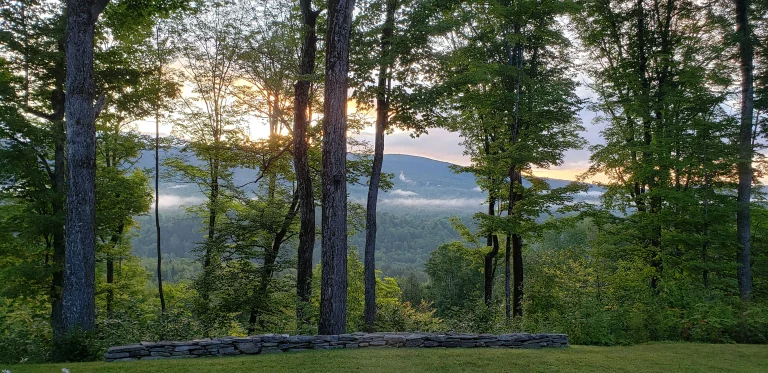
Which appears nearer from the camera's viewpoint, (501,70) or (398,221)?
(501,70)

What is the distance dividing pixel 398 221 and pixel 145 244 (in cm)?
5689

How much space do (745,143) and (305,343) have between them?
12.6 m

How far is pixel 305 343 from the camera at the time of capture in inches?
260

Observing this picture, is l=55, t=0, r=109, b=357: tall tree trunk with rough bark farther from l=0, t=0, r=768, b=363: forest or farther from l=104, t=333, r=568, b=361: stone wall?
l=104, t=333, r=568, b=361: stone wall

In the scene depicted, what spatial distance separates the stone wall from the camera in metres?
6.07

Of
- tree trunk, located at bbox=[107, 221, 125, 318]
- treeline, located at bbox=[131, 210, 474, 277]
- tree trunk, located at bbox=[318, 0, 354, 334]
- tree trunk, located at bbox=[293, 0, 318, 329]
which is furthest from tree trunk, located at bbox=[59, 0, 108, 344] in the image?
treeline, located at bbox=[131, 210, 474, 277]

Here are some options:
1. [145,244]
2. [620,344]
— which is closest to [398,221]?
Answer: [145,244]

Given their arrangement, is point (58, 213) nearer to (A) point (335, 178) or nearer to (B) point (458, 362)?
(A) point (335, 178)

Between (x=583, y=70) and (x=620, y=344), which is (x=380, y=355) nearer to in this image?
(x=620, y=344)

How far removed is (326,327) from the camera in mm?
7461

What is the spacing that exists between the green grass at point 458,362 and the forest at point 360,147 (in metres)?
1.45

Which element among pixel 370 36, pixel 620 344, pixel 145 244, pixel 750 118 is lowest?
pixel 145 244

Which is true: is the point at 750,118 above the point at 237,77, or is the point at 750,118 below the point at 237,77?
below

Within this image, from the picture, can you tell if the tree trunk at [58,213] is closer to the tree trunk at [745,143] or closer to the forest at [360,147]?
the forest at [360,147]
